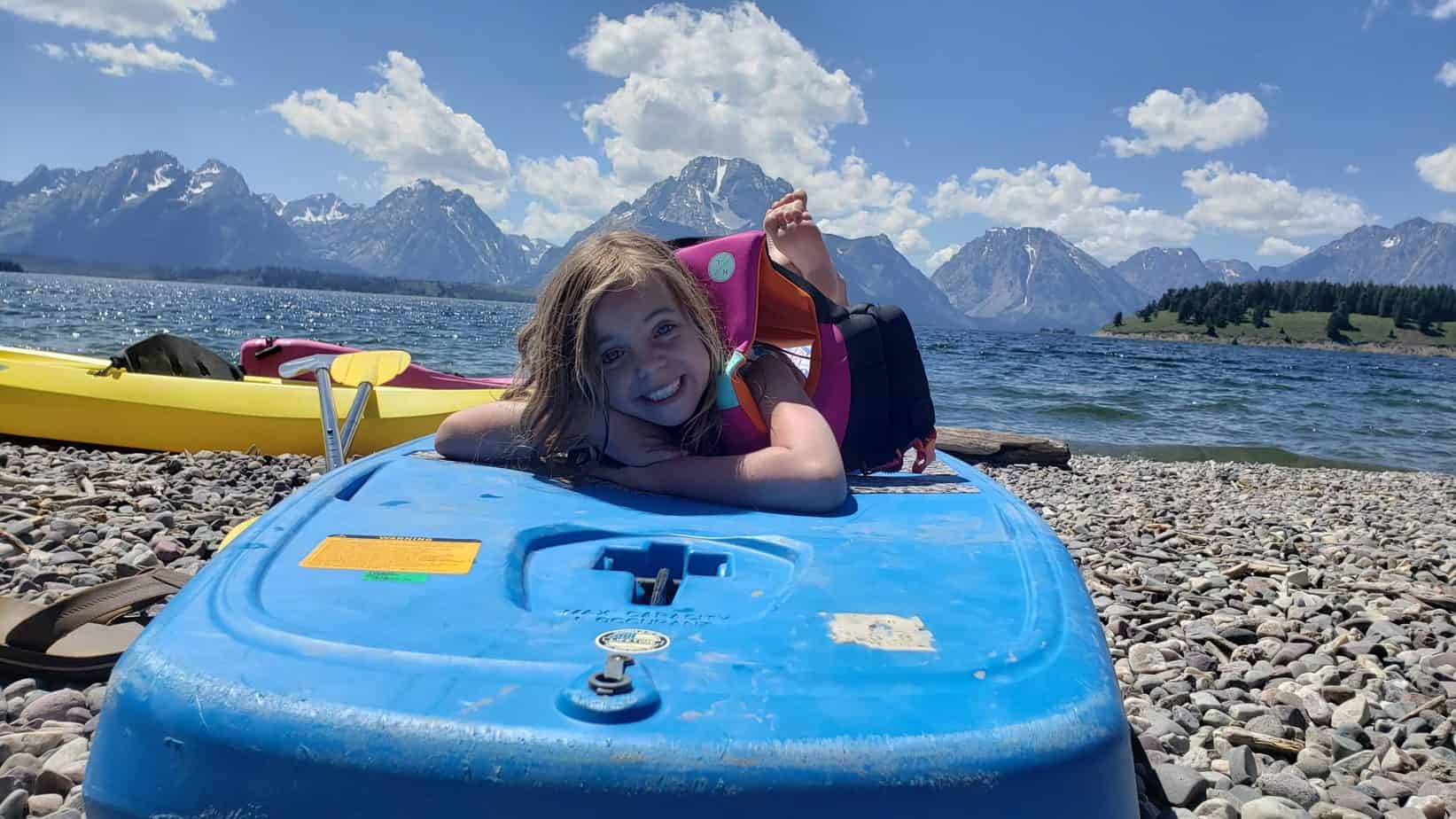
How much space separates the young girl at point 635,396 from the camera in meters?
2.26

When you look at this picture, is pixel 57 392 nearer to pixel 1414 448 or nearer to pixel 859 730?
pixel 859 730

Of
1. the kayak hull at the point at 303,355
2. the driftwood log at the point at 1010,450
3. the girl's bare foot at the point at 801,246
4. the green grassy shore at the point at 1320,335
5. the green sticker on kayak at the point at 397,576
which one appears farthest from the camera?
the green grassy shore at the point at 1320,335

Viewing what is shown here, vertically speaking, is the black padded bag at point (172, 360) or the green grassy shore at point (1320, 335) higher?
the green grassy shore at point (1320, 335)

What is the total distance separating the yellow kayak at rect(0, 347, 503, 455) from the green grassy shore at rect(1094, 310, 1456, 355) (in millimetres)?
94861

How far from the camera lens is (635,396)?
242 centimetres

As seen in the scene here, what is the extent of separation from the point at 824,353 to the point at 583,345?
3.20ft

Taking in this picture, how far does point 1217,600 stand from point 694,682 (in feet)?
11.2

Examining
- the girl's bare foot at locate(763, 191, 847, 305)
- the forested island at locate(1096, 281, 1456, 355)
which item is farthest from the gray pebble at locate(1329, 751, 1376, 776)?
the forested island at locate(1096, 281, 1456, 355)

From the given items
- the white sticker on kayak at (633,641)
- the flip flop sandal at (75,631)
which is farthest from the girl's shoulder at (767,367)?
the flip flop sandal at (75,631)

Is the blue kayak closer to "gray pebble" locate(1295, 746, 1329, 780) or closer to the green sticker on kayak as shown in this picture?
the green sticker on kayak

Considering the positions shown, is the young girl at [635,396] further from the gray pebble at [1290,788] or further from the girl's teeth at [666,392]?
the gray pebble at [1290,788]

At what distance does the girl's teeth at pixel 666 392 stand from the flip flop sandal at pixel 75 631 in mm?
1477

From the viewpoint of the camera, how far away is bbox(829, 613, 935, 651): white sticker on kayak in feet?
4.30

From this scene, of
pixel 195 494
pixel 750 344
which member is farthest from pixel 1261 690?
pixel 195 494
